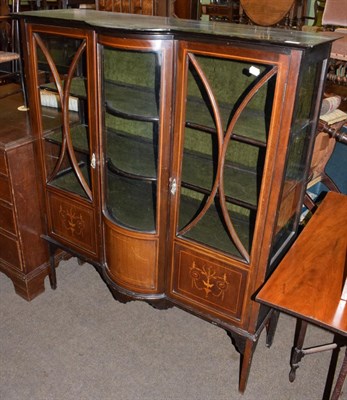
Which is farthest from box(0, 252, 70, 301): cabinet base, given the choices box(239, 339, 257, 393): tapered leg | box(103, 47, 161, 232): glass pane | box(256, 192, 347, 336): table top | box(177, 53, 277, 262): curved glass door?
box(256, 192, 347, 336): table top

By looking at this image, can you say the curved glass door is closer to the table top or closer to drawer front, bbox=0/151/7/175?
the table top

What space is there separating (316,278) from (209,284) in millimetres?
401

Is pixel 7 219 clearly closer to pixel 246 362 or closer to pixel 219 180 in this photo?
pixel 219 180

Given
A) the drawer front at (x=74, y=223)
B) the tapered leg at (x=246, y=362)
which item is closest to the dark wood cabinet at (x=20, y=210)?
the drawer front at (x=74, y=223)

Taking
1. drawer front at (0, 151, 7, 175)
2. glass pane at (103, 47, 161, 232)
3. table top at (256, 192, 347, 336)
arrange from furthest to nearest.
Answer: drawer front at (0, 151, 7, 175) < glass pane at (103, 47, 161, 232) < table top at (256, 192, 347, 336)

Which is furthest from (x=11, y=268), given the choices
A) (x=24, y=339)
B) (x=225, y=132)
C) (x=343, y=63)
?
(x=343, y=63)

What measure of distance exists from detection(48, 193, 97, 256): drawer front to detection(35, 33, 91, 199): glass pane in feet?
0.21

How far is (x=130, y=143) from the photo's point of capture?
5.69 ft

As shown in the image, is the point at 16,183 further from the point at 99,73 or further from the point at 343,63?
the point at 343,63

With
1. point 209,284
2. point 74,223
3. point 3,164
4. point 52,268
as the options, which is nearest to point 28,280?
point 52,268

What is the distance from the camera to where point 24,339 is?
187 cm

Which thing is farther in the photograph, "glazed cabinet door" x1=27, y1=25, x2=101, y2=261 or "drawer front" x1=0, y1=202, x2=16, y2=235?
"drawer front" x1=0, y1=202, x2=16, y2=235

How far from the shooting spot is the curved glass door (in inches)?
52.3

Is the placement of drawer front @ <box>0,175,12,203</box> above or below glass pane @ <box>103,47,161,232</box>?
below
